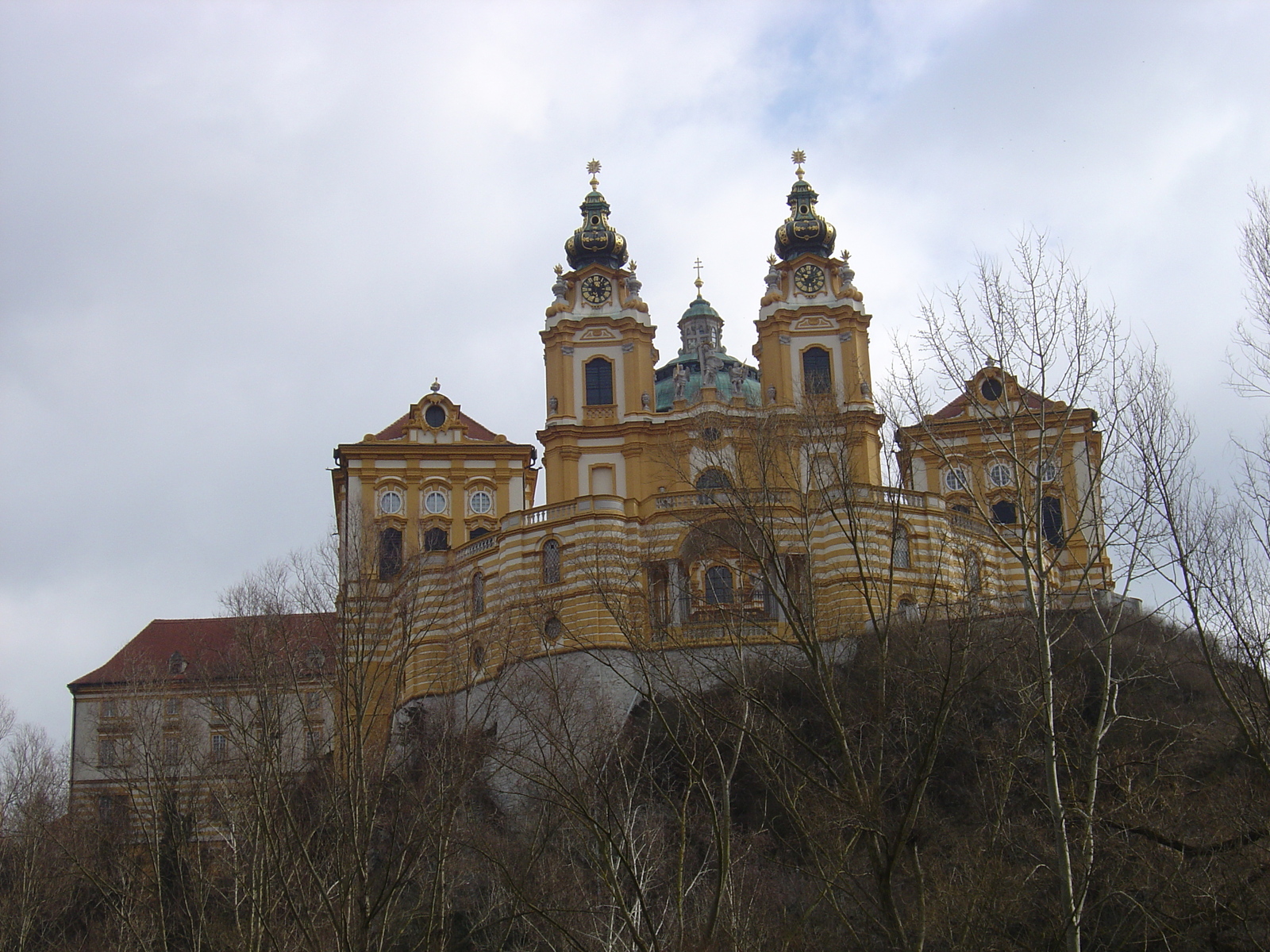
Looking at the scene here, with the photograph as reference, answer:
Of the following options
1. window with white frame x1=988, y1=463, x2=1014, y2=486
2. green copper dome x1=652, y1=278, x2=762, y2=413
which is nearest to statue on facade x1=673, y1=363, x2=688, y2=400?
green copper dome x1=652, y1=278, x2=762, y2=413

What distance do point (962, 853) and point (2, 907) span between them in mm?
24116

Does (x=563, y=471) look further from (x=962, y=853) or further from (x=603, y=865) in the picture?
(x=603, y=865)

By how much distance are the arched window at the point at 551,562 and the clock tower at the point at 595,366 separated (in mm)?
9751

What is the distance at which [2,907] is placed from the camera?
35875 mm

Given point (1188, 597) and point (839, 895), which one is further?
point (839, 895)

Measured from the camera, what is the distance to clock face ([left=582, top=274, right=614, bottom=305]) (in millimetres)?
67250

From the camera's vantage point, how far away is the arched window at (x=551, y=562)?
169ft

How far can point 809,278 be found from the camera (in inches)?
2625

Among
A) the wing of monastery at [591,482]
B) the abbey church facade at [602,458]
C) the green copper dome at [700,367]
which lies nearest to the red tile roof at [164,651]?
the wing of monastery at [591,482]

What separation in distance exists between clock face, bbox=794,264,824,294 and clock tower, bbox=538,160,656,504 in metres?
7.10

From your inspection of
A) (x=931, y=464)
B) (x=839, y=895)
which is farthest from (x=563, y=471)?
(x=839, y=895)

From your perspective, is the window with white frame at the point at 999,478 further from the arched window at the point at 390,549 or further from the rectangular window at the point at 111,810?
the rectangular window at the point at 111,810

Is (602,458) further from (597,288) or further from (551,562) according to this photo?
(551,562)

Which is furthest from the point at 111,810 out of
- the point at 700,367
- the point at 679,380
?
the point at 700,367
